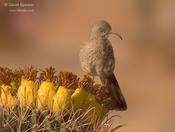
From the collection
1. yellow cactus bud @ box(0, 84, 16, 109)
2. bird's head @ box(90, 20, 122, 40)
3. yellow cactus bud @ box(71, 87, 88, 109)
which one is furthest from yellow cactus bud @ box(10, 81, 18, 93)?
bird's head @ box(90, 20, 122, 40)

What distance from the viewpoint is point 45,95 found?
5.59 feet

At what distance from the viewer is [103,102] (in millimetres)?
1854

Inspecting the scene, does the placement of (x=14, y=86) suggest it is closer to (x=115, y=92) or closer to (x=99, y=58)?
(x=115, y=92)

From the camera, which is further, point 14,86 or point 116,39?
point 116,39

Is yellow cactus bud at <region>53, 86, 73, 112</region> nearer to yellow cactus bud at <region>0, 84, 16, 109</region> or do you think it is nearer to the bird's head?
yellow cactus bud at <region>0, 84, 16, 109</region>

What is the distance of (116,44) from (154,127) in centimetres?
84

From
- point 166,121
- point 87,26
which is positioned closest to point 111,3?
point 87,26

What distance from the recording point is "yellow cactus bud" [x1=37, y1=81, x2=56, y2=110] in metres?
1.67

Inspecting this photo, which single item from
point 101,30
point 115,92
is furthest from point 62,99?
point 101,30

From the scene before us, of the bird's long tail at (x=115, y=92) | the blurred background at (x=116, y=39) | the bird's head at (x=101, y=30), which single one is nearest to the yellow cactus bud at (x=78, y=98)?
the bird's long tail at (x=115, y=92)

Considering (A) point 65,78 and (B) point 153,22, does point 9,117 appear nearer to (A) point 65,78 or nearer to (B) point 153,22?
(A) point 65,78

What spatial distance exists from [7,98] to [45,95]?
78mm

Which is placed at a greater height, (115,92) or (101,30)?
(101,30)

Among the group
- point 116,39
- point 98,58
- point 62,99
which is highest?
point 116,39
